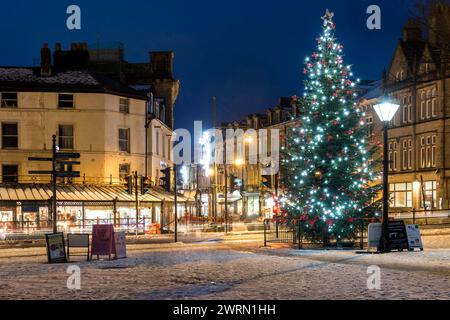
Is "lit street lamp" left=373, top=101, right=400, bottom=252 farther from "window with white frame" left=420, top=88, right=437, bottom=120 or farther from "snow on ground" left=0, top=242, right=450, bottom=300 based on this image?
"window with white frame" left=420, top=88, right=437, bottom=120

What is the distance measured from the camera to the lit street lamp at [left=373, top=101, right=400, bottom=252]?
2542cm

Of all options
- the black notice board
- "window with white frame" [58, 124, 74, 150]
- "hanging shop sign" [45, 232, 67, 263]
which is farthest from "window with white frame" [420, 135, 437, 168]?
"hanging shop sign" [45, 232, 67, 263]

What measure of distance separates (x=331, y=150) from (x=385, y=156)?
14.1 feet

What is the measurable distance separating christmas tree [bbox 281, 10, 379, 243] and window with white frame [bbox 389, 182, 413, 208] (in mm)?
34854

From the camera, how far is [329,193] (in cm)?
3041

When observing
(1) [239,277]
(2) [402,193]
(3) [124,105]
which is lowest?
(1) [239,277]

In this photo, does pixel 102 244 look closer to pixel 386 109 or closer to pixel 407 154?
pixel 386 109

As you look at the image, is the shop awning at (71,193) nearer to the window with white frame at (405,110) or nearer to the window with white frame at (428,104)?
the window with white frame at (428,104)

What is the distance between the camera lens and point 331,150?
3014 centimetres

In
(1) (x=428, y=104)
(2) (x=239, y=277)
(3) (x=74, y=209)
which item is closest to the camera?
(2) (x=239, y=277)

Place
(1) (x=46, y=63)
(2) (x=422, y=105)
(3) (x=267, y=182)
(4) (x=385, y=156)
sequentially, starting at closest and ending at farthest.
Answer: (4) (x=385, y=156) → (3) (x=267, y=182) → (1) (x=46, y=63) → (2) (x=422, y=105)

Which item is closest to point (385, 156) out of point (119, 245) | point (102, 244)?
point (119, 245)

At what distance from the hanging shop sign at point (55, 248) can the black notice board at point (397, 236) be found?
1151 cm
